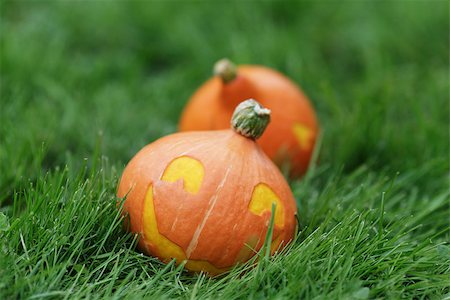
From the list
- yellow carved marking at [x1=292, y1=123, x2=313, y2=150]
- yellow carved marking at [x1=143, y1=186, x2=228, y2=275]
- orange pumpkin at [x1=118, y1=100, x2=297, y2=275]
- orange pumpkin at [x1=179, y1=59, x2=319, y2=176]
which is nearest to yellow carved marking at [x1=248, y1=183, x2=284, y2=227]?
orange pumpkin at [x1=118, y1=100, x2=297, y2=275]

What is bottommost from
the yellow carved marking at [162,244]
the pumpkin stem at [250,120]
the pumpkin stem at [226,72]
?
the yellow carved marking at [162,244]

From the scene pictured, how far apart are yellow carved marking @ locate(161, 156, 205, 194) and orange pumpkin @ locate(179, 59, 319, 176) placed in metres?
0.64

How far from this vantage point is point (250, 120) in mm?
2029

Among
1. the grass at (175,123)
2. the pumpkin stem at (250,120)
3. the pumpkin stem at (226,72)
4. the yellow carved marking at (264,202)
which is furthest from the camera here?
the pumpkin stem at (226,72)

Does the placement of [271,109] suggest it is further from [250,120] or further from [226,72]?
[250,120]

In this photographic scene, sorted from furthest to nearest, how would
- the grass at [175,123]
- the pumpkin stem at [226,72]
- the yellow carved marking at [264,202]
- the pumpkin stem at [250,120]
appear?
the pumpkin stem at [226,72] < the pumpkin stem at [250,120] < the yellow carved marking at [264,202] < the grass at [175,123]

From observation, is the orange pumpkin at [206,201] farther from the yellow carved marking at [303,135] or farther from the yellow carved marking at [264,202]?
the yellow carved marking at [303,135]

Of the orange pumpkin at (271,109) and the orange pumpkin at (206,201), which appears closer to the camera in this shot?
the orange pumpkin at (206,201)

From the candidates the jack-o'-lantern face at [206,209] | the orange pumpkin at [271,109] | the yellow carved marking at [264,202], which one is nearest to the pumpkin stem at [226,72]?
the orange pumpkin at [271,109]

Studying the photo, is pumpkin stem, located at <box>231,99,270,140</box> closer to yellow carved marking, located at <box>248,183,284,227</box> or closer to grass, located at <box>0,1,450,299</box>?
yellow carved marking, located at <box>248,183,284,227</box>

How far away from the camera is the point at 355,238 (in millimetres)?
1863

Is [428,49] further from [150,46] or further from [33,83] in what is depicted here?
[33,83]

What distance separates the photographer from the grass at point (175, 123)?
180cm

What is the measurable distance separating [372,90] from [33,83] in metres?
1.69
